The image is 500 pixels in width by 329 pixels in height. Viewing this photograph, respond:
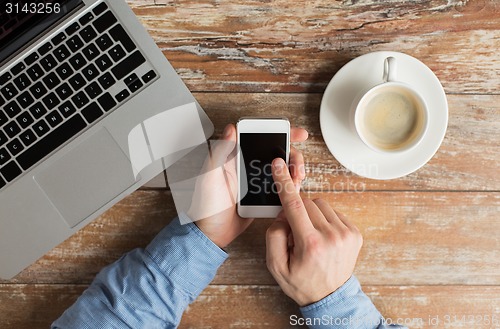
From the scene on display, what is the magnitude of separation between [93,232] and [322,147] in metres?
0.46

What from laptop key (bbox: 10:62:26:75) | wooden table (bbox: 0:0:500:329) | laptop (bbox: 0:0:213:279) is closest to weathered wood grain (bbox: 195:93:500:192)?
wooden table (bbox: 0:0:500:329)

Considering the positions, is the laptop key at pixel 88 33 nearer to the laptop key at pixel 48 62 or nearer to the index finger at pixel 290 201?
the laptop key at pixel 48 62

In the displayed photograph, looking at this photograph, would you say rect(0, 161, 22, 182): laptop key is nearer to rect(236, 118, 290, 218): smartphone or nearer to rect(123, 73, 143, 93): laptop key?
rect(123, 73, 143, 93): laptop key

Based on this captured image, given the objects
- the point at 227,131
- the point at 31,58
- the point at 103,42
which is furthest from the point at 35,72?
the point at 227,131

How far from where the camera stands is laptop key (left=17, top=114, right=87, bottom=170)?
85 centimetres

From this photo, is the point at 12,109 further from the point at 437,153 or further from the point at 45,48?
the point at 437,153

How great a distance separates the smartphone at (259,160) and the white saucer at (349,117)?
86 millimetres

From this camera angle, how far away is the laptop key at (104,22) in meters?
0.84

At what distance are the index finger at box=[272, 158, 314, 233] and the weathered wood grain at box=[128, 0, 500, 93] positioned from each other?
17 centimetres

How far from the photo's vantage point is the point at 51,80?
2.77ft

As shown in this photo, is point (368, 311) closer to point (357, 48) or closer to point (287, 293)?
point (287, 293)

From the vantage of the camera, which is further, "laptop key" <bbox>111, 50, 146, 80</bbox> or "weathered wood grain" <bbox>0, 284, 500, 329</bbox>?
"weathered wood grain" <bbox>0, 284, 500, 329</bbox>

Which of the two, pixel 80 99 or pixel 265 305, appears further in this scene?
pixel 265 305

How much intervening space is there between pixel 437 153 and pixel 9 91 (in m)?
0.77
